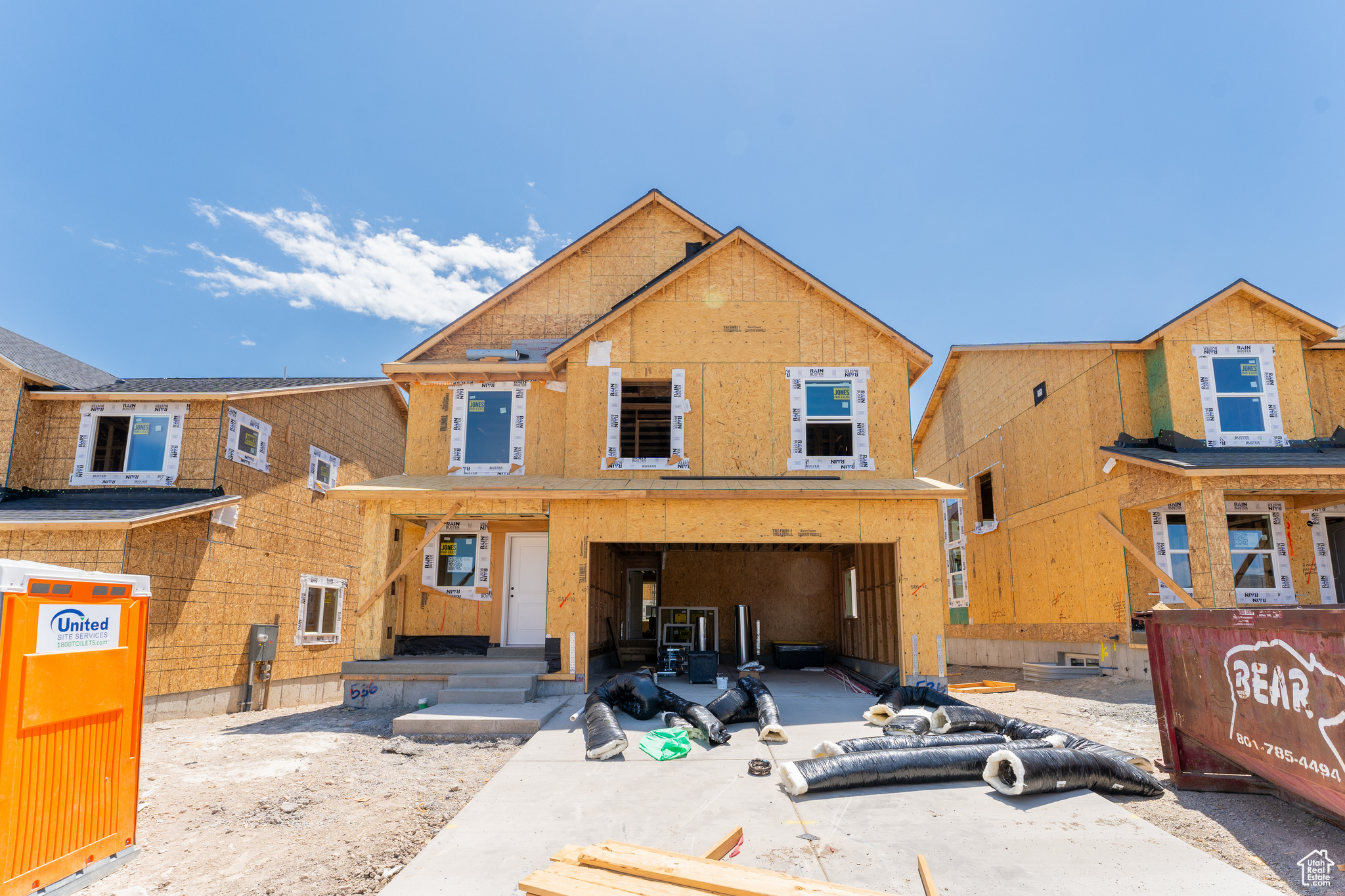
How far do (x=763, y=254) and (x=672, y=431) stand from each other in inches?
148

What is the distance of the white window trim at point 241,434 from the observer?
48.1 feet

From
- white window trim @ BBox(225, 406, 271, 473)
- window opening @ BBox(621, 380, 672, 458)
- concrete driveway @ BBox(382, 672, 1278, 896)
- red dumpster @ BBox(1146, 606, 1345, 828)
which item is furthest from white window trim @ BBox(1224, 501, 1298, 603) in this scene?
white window trim @ BBox(225, 406, 271, 473)

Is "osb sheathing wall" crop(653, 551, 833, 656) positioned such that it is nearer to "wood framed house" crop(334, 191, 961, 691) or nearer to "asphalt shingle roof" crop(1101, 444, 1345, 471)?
"wood framed house" crop(334, 191, 961, 691)

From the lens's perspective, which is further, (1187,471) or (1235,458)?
(1235,458)

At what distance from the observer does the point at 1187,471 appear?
12.2m

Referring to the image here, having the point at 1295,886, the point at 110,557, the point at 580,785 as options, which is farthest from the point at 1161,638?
the point at 110,557

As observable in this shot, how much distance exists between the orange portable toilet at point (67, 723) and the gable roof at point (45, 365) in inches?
479

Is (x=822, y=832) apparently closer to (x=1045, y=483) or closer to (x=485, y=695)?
(x=485, y=695)

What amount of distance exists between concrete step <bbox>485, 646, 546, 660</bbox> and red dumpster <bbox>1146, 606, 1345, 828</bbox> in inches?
371

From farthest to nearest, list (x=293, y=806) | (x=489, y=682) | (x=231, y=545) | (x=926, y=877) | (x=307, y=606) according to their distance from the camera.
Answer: (x=307, y=606)
(x=231, y=545)
(x=489, y=682)
(x=293, y=806)
(x=926, y=877)

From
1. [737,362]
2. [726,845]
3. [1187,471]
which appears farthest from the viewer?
[737,362]

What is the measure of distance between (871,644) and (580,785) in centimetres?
951

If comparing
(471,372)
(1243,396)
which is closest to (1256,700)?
(1243,396)

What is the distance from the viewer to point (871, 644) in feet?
48.5
